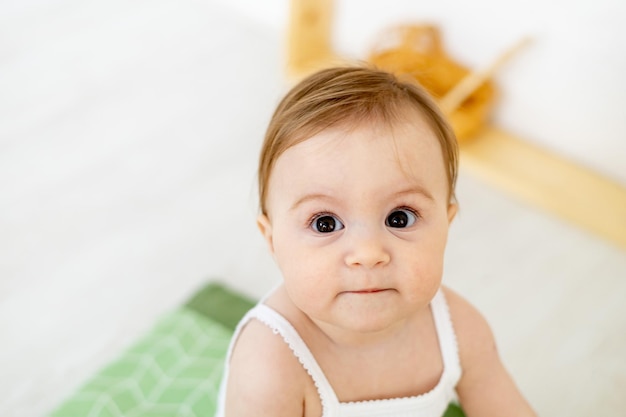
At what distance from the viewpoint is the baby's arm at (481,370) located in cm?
100

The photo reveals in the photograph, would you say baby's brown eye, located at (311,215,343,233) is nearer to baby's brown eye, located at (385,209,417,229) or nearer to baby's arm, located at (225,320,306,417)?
baby's brown eye, located at (385,209,417,229)

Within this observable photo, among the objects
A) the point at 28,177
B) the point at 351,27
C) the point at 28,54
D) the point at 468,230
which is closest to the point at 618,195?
the point at 468,230

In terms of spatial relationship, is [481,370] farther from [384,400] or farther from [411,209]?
[411,209]

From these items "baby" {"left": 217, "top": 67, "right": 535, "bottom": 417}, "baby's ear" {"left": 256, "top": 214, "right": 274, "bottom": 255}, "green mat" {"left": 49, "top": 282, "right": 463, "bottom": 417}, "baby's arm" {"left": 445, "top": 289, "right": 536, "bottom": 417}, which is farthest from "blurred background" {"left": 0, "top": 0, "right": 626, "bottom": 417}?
"baby's ear" {"left": 256, "top": 214, "right": 274, "bottom": 255}

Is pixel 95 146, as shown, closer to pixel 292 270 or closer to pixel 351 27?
pixel 351 27

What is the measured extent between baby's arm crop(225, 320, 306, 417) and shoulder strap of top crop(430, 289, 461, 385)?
7.3 inches

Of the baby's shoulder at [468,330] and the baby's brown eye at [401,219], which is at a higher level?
the baby's brown eye at [401,219]

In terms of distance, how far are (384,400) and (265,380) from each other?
0.50 feet

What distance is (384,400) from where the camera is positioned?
949 mm

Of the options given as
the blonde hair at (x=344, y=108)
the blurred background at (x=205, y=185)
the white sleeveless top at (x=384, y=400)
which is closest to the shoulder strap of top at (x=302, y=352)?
the white sleeveless top at (x=384, y=400)

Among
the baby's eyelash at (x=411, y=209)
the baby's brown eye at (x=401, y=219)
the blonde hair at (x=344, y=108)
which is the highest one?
the blonde hair at (x=344, y=108)

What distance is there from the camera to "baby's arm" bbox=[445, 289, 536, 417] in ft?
3.27

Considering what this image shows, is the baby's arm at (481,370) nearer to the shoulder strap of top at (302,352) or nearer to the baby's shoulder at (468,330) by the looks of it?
the baby's shoulder at (468,330)

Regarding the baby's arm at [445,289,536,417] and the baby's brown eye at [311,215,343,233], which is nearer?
the baby's brown eye at [311,215,343,233]
